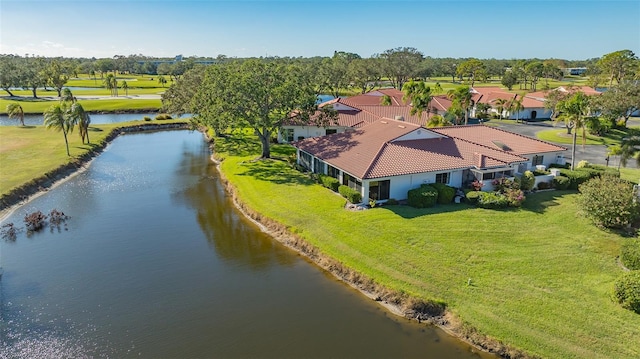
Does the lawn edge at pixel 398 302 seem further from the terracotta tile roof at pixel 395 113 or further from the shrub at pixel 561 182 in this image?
the terracotta tile roof at pixel 395 113

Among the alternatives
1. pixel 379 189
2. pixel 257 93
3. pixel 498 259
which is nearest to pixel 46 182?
pixel 257 93

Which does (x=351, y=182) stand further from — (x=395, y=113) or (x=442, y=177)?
(x=395, y=113)

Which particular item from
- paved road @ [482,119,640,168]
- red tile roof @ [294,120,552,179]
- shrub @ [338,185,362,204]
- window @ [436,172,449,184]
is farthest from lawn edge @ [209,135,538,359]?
paved road @ [482,119,640,168]

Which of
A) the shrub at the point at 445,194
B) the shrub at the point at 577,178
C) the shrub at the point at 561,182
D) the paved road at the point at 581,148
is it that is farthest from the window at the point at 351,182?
the paved road at the point at 581,148

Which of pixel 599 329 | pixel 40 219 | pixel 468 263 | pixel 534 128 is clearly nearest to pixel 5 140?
pixel 40 219

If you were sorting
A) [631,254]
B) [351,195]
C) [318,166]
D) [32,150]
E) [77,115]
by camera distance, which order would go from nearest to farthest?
1. [631,254]
2. [351,195]
3. [318,166]
4. [32,150]
5. [77,115]

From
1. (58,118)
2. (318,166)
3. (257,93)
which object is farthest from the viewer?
(58,118)

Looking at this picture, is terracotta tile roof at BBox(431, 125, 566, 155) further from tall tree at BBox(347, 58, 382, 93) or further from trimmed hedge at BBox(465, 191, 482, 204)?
tall tree at BBox(347, 58, 382, 93)
